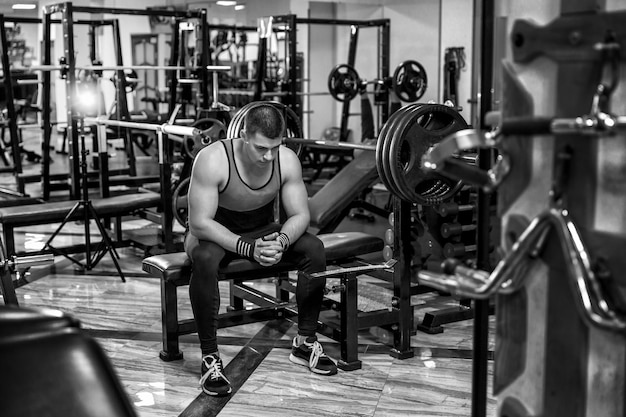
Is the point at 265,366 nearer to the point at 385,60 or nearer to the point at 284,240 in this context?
the point at 284,240

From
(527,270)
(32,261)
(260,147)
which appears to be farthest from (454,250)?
(527,270)

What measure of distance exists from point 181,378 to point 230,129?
1336 millimetres

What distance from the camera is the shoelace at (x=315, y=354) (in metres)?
3.16

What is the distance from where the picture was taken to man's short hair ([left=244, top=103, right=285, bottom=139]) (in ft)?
9.82

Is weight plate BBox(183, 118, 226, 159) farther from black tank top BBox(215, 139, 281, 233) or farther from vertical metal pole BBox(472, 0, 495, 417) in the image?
vertical metal pole BBox(472, 0, 495, 417)

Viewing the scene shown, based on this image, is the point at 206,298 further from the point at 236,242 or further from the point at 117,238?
the point at 117,238

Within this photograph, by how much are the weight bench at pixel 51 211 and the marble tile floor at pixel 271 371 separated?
56 cm

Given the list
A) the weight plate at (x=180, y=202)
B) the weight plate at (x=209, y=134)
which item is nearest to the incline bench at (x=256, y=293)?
the weight plate at (x=209, y=134)

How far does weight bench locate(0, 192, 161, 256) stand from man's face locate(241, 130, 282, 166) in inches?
81.0

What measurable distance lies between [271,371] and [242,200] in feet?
2.26

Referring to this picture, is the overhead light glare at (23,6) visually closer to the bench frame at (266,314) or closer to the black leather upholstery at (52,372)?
the bench frame at (266,314)

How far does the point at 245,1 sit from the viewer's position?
37.0 ft

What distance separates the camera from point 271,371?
318cm

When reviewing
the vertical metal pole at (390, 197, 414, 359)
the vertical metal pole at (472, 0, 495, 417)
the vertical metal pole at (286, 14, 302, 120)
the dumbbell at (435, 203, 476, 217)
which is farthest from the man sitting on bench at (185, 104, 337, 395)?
the vertical metal pole at (286, 14, 302, 120)
